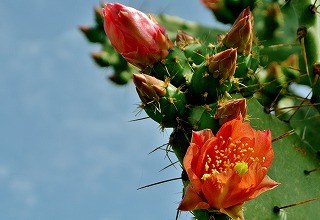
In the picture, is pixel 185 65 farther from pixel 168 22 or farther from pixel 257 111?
pixel 168 22

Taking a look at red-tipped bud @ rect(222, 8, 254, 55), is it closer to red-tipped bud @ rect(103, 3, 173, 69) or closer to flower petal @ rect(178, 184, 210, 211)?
red-tipped bud @ rect(103, 3, 173, 69)

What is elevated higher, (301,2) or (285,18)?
(285,18)

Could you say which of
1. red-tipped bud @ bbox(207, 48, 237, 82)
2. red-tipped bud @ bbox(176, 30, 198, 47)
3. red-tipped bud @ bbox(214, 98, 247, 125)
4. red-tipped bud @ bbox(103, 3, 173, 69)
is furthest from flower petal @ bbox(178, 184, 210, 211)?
red-tipped bud @ bbox(176, 30, 198, 47)

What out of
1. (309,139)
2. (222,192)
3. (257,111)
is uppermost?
(309,139)

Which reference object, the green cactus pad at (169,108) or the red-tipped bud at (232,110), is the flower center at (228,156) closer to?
the red-tipped bud at (232,110)

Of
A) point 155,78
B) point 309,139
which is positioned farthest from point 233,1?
point 155,78

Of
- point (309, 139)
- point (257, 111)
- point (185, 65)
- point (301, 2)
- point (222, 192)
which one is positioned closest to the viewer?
point (222, 192)

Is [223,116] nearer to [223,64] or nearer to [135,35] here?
[223,64]
